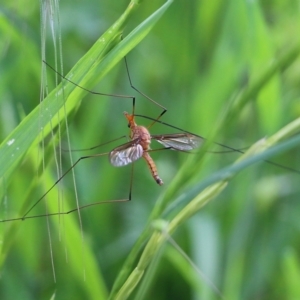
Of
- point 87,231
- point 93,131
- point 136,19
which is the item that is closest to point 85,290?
point 87,231

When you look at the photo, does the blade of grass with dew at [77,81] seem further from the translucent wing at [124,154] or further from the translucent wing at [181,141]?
the translucent wing at [181,141]

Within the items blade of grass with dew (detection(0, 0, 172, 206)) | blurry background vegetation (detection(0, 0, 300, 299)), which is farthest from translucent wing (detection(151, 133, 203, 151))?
blade of grass with dew (detection(0, 0, 172, 206))

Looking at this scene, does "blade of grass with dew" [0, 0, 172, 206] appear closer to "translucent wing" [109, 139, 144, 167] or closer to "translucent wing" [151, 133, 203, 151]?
"translucent wing" [109, 139, 144, 167]

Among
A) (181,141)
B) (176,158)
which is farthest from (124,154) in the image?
(176,158)

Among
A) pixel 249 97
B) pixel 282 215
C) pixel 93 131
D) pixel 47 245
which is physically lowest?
pixel 282 215

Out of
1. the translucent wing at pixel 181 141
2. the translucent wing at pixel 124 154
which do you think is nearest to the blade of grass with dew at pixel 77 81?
the translucent wing at pixel 124 154

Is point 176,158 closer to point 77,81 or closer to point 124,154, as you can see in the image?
point 124,154

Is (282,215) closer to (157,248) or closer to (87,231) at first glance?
(87,231)
